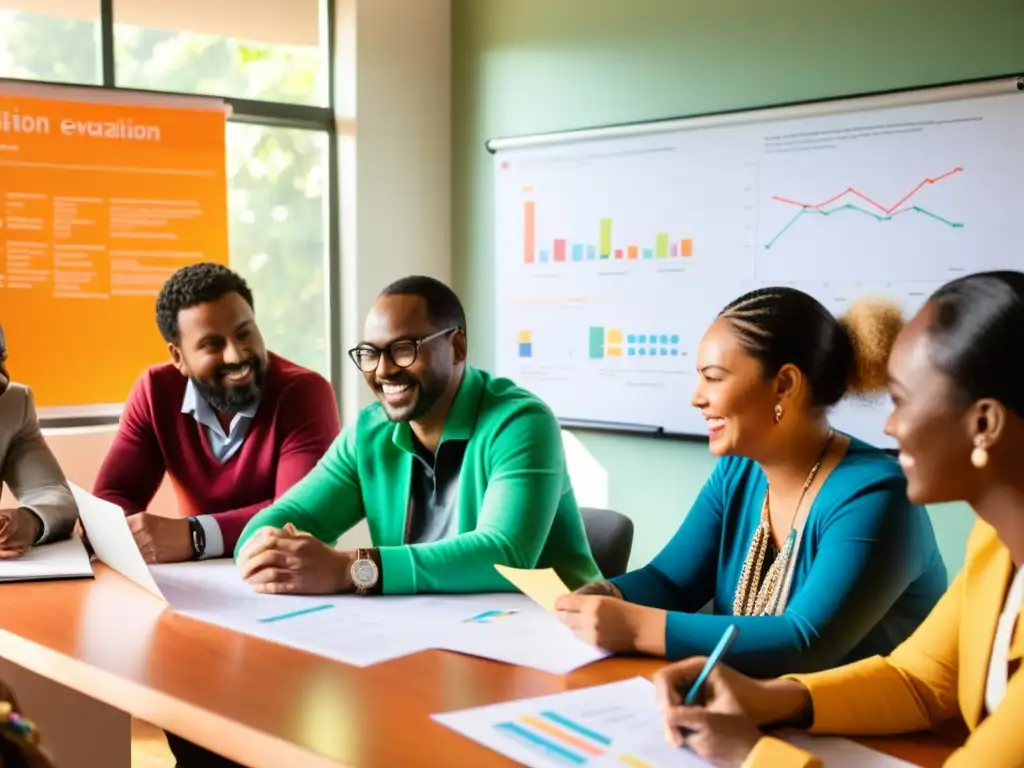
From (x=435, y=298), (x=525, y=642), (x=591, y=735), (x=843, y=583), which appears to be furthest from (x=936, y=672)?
(x=435, y=298)

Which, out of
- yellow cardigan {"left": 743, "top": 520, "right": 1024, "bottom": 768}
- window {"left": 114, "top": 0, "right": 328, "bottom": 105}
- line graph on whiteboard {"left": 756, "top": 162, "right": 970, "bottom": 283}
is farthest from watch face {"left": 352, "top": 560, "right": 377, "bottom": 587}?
window {"left": 114, "top": 0, "right": 328, "bottom": 105}

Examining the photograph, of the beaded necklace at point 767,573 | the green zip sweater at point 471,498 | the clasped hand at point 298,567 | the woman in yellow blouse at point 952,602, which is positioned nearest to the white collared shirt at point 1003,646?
Result: the woman in yellow blouse at point 952,602

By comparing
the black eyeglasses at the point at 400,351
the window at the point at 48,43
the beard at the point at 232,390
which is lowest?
the beard at the point at 232,390

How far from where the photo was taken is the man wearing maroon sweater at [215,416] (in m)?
2.68

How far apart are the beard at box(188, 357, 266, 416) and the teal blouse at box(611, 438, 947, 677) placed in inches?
45.7

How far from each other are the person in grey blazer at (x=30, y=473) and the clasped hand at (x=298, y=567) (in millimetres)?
603

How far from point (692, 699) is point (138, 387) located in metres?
1.90

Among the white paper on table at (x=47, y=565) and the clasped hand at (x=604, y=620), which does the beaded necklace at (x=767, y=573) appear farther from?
the white paper on table at (x=47, y=565)

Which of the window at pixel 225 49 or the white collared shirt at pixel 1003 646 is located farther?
the window at pixel 225 49

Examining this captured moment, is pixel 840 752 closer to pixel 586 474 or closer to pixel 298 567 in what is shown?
pixel 298 567

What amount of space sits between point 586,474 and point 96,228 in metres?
1.97

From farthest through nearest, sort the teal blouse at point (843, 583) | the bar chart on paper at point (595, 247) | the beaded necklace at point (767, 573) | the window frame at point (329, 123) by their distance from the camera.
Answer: the window frame at point (329, 123)
the bar chart on paper at point (595, 247)
the beaded necklace at point (767, 573)
the teal blouse at point (843, 583)

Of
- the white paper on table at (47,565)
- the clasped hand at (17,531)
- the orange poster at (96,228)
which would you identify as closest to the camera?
the white paper on table at (47,565)

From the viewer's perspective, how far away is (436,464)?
7.59 feet
